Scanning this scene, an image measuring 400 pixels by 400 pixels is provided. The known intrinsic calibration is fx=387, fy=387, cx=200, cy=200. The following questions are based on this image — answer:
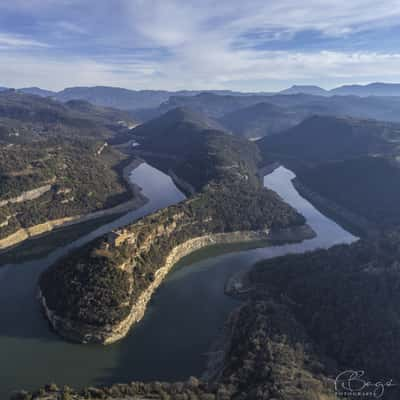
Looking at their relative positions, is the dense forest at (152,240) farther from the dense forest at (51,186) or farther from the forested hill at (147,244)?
the dense forest at (51,186)

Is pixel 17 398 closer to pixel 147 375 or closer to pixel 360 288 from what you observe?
pixel 147 375

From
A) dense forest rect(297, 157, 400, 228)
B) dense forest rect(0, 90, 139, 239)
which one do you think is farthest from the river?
dense forest rect(297, 157, 400, 228)

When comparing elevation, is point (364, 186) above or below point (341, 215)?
above

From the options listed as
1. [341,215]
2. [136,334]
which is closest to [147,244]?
[136,334]

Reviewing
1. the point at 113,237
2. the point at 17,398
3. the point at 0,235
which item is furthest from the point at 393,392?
the point at 0,235

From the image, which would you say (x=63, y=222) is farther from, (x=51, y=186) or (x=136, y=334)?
(x=136, y=334)

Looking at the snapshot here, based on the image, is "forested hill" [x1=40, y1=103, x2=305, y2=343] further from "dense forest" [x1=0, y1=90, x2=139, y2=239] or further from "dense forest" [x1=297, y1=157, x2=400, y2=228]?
"dense forest" [x1=0, y1=90, x2=139, y2=239]

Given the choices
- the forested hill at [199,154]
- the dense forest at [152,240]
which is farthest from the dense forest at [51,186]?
the dense forest at [152,240]
